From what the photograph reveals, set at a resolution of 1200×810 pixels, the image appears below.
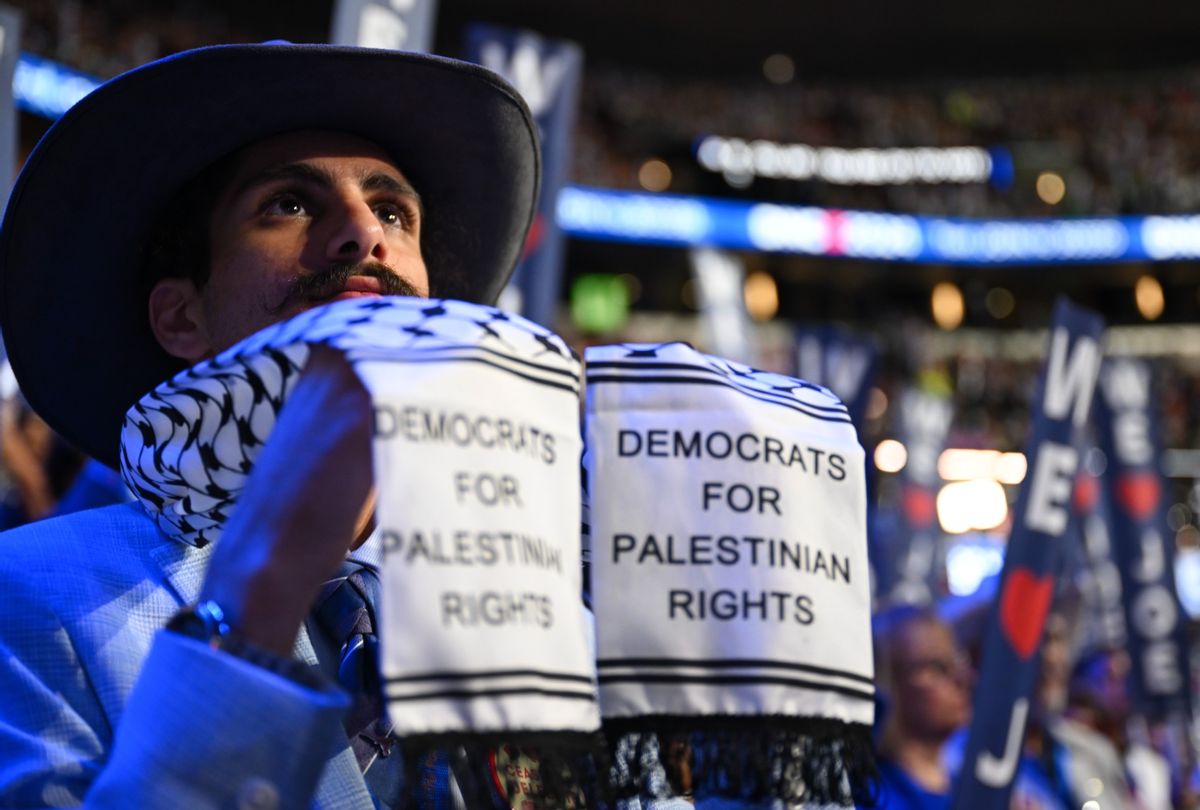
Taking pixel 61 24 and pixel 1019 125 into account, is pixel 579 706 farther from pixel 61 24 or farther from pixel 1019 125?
pixel 1019 125

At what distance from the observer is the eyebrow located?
1.41 meters

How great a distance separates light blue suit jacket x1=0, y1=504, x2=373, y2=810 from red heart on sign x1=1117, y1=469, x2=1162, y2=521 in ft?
14.8

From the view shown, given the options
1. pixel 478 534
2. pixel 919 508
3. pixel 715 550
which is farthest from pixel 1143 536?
pixel 478 534

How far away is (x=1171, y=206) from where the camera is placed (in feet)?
66.4

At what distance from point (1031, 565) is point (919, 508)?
4.94m

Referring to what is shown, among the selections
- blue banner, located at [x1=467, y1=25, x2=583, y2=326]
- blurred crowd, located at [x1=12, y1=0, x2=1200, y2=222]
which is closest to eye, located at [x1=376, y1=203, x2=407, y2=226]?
blue banner, located at [x1=467, y1=25, x2=583, y2=326]

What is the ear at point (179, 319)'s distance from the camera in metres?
1.51

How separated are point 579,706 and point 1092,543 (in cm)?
965

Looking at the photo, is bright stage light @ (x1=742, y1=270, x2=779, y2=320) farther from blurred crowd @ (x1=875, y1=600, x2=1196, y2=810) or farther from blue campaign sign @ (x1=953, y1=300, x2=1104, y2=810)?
blue campaign sign @ (x1=953, y1=300, x2=1104, y2=810)

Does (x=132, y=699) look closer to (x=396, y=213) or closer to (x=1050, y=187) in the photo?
(x=396, y=213)

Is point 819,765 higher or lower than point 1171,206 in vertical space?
lower

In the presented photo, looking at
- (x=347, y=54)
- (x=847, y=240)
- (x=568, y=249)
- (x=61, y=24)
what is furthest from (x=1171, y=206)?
(x=347, y=54)

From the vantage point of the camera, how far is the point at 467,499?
2.61 ft

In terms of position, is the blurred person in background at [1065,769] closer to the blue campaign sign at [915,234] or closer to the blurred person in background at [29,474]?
the blurred person in background at [29,474]
